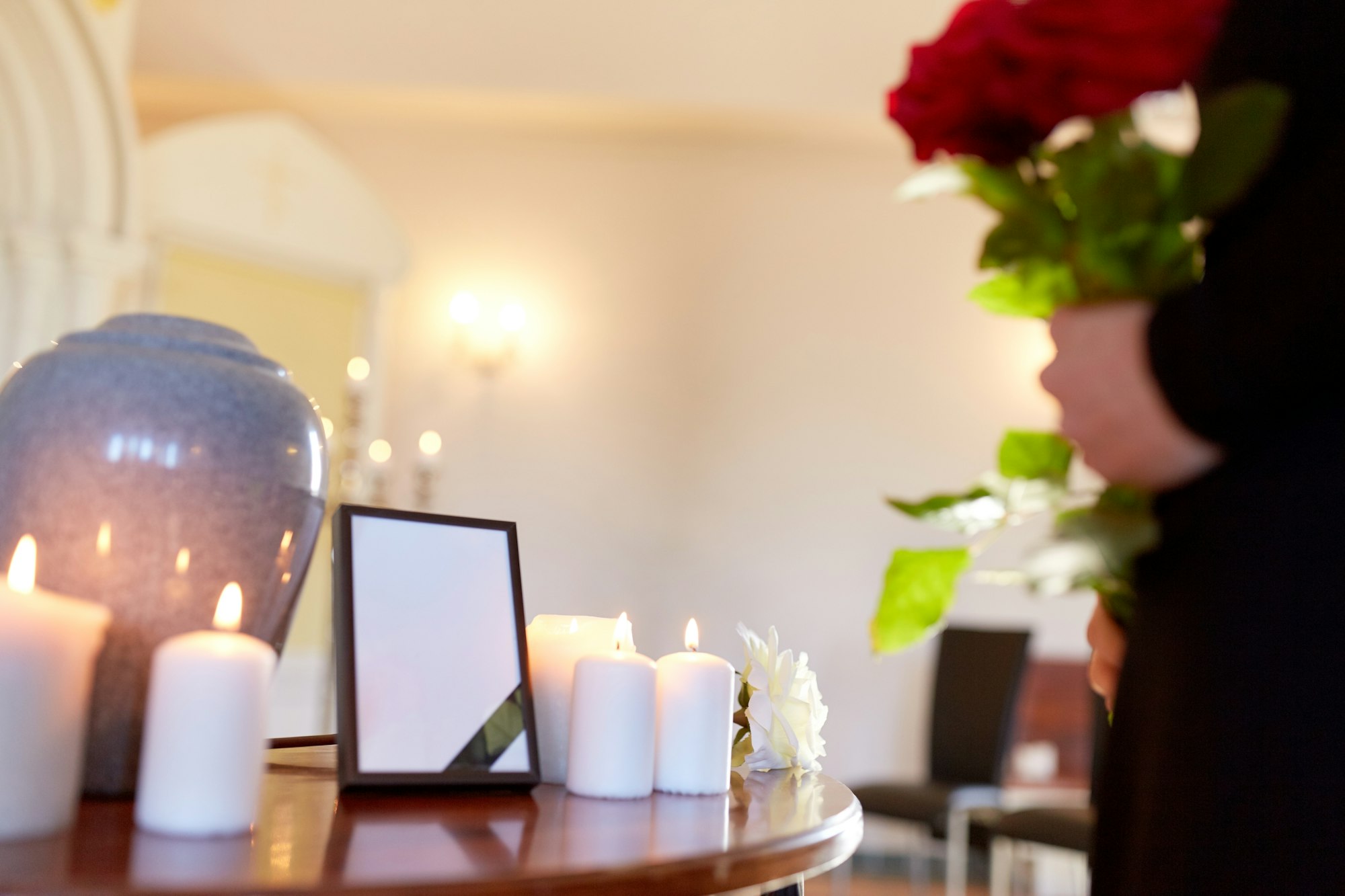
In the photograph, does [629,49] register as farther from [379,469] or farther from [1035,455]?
[1035,455]

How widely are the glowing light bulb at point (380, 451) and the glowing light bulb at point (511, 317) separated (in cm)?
71

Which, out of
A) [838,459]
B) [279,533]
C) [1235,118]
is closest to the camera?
[1235,118]

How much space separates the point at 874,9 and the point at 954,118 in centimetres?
486

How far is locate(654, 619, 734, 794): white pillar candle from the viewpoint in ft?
3.27

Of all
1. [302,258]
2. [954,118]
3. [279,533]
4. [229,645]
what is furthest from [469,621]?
[302,258]

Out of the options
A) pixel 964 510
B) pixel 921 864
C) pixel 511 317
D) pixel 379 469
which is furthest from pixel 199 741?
pixel 511 317

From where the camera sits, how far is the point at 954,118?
613 mm

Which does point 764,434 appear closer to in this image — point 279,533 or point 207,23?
point 207,23

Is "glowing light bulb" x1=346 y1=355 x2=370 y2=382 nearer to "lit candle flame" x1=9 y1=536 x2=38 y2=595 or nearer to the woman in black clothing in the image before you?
"lit candle flame" x1=9 y1=536 x2=38 y2=595

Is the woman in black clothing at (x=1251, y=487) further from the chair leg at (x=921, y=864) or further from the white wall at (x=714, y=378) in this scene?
the white wall at (x=714, y=378)

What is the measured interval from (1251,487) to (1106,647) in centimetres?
22

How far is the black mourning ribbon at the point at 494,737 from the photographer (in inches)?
37.6

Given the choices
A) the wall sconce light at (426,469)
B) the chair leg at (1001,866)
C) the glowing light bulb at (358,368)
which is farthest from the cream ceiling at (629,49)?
the chair leg at (1001,866)

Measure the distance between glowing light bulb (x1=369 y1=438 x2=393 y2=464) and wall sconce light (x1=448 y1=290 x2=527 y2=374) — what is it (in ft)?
1.67
